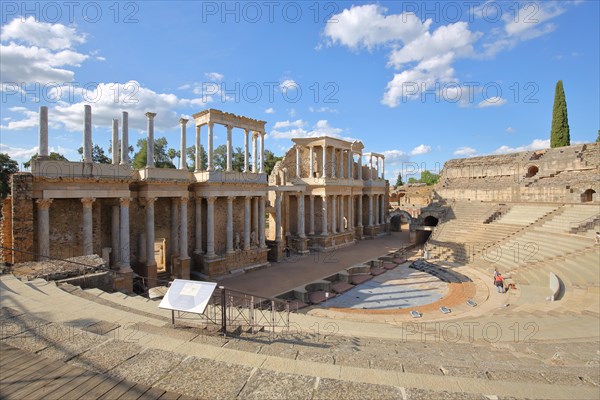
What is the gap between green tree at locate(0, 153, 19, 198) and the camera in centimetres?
3064

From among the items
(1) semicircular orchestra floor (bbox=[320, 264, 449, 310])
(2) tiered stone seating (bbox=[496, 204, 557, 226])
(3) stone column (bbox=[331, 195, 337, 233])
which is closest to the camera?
(1) semicircular orchestra floor (bbox=[320, 264, 449, 310])

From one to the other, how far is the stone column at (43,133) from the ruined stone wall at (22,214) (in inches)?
52.6

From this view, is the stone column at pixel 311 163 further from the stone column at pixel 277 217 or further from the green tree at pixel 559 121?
the green tree at pixel 559 121

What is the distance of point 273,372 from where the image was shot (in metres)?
4.27

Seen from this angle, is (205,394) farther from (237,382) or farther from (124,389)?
(124,389)

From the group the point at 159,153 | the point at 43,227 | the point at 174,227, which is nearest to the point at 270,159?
the point at 159,153

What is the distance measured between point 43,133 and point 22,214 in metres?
3.52

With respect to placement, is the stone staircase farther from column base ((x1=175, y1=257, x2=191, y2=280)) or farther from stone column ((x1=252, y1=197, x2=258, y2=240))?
stone column ((x1=252, y1=197, x2=258, y2=240))

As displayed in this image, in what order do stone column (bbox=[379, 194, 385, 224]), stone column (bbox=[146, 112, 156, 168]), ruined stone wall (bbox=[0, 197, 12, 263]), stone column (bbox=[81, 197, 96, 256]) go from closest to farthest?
ruined stone wall (bbox=[0, 197, 12, 263]), stone column (bbox=[81, 197, 96, 256]), stone column (bbox=[146, 112, 156, 168]), stone column (bbox=[379, 194, 385, 224])

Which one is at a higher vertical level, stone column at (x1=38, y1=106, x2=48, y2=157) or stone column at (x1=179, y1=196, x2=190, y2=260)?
stone column at (x1=38, y1=106, x2=48, y2=157)

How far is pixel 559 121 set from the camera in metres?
43.3

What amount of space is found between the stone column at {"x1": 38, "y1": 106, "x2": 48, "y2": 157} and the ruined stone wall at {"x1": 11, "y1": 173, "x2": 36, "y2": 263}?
1.34m

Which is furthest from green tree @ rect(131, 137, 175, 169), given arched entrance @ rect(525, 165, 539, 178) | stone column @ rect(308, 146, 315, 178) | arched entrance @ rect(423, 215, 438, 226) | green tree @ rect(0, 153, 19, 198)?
arched entrance @ rect(525, 165, 539, 178)

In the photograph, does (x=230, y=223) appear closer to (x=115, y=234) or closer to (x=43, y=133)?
(x=115, y=234)
